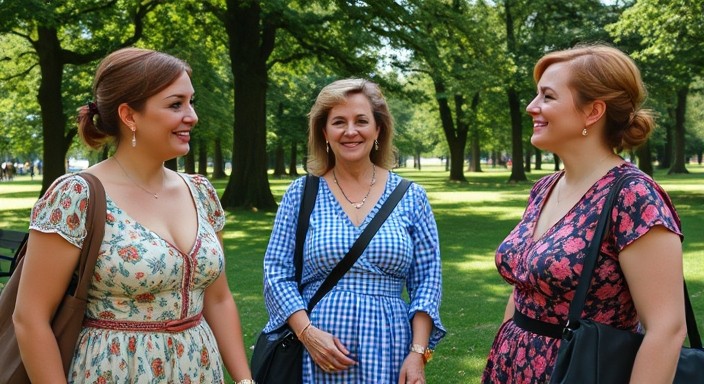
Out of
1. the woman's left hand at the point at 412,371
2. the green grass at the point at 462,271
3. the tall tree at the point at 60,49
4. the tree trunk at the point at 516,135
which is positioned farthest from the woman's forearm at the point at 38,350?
the tree trunk at the point at 516,135

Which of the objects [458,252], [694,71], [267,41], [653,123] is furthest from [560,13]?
[653,123]

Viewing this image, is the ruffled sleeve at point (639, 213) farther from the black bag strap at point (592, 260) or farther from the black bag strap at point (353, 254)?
the black bag strap at point (353, 254)

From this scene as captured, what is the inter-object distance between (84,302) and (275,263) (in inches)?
44.0

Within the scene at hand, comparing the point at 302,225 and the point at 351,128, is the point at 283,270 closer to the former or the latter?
the point at 302,225

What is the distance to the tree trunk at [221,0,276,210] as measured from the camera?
72.8 ft

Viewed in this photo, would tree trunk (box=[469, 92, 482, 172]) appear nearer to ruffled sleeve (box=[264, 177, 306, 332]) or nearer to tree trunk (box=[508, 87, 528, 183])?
tree trunk (box=[508, 87, 528, 183])

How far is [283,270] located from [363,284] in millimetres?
404

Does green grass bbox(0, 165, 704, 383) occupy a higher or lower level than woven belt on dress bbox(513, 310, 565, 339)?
lower

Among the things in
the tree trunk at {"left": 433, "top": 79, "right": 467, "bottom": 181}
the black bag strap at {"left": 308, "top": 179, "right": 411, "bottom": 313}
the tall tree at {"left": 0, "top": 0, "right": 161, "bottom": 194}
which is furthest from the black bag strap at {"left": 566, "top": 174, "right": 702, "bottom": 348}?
the tree trunk at {"left": 433, "top": 79, "right": 467, "bottom": 181}

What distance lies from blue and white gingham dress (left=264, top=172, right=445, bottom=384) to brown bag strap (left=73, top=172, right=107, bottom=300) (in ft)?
3.53

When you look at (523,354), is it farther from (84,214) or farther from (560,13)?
(560,13)

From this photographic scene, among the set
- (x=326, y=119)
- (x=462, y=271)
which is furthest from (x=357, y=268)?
(x=462, y=271)

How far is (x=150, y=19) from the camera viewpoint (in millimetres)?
26312

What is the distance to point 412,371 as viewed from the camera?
3.38m
